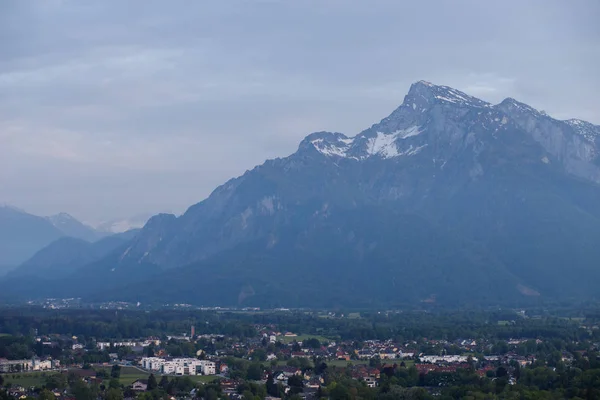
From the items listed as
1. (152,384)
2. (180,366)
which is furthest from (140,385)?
(180,366)

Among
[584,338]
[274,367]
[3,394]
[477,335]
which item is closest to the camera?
[3,394]

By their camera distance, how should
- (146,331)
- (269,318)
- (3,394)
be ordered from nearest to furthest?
(3,394) < (146,331) < (269,318)

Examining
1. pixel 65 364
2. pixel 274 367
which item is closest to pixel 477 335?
pixel 274 367

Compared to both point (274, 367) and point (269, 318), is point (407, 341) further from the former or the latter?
point (269, 318)

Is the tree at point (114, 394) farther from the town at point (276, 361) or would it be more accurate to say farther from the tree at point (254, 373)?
the tree at point (254, 373)

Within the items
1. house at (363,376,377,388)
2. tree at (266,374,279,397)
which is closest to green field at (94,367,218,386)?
tree at (266,374,279,397)

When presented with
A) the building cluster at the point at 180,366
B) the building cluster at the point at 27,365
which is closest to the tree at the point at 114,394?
the building cluster at the point at 180,366

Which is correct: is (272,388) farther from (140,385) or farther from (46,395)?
(46,395)
